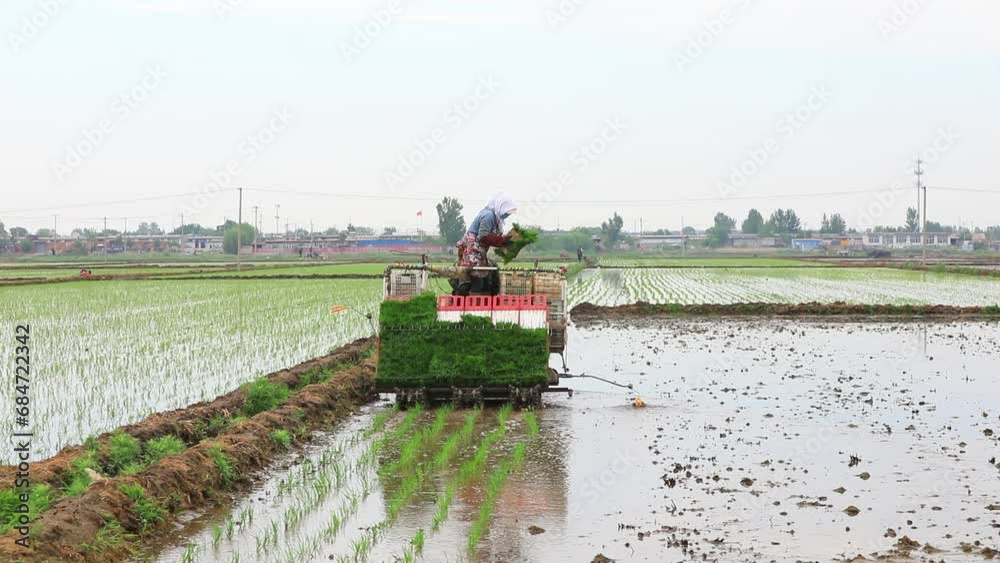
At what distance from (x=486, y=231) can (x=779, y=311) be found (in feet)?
54.3

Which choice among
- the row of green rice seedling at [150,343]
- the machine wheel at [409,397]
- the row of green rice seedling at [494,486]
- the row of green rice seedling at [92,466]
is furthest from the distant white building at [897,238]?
the row of green rice seedling at [92,466]

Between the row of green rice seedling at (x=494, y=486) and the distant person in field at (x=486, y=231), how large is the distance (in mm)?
2662

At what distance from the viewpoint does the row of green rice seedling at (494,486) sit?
22.7 ft

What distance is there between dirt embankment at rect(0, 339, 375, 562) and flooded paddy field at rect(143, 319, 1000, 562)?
0.26 m

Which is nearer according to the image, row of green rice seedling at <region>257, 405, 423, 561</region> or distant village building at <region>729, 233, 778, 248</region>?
row of green rice seedling at <region>257, 405, 423, 561</region>

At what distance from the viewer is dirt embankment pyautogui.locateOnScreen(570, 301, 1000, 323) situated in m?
27.1

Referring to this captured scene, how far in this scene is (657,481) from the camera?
28.0 ft

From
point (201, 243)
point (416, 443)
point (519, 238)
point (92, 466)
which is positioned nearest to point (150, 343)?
point (519, 238)

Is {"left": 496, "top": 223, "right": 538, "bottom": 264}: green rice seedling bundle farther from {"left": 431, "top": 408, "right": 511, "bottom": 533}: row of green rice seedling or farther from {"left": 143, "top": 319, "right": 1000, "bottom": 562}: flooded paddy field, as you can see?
{"left": 431, "top": 408, "right": 511, "bottom": 533}: row of green rice seedling

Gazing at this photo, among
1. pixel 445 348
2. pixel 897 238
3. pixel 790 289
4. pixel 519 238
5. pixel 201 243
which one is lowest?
pixel 790 289

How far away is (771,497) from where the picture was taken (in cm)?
790

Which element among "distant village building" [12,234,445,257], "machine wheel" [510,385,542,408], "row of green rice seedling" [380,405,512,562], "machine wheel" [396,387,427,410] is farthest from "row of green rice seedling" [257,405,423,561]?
"distant village building" [12,234,445,257]

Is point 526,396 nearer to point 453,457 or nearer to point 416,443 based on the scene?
point 416,443

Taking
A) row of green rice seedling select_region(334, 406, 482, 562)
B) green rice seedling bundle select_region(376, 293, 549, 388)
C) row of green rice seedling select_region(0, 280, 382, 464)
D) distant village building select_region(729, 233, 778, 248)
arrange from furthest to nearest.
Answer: distant village building select_region(729, 233, 778, 248) < green rice seedling bundle select_region(376, 293, 549, 388) < row of green rice seedling select_region(0, 280, 382, 464) < row of green rice seedling select_region(334, 406, 482, 562)
